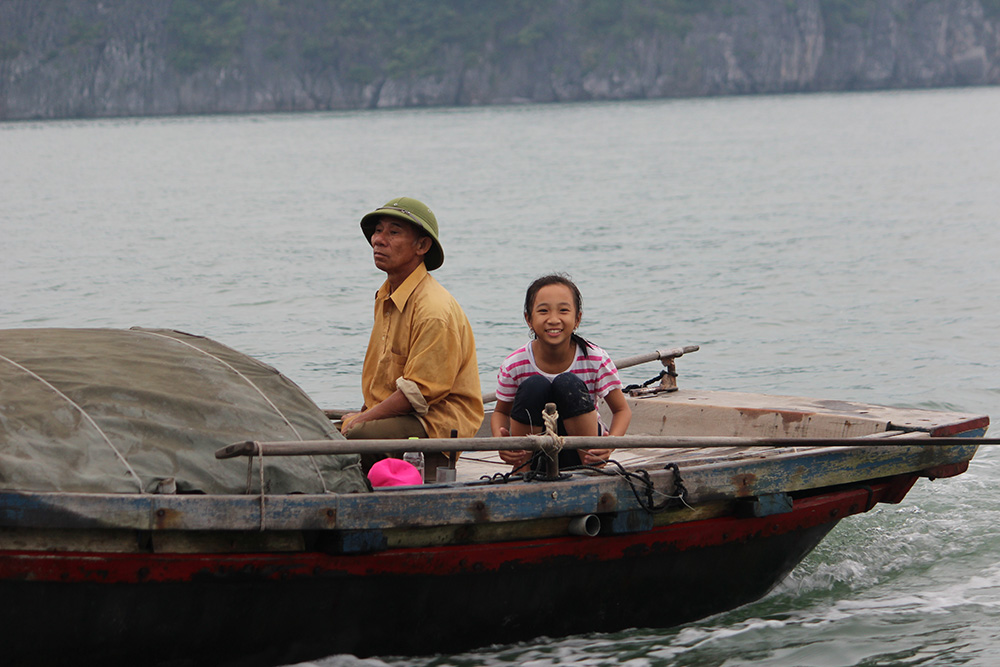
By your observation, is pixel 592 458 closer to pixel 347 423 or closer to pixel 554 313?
pixel 554 313

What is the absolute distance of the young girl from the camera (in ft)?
17.0

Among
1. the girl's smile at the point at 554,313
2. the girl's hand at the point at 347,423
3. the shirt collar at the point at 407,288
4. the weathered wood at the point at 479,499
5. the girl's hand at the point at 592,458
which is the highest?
the shirt collar at the point at 407,288

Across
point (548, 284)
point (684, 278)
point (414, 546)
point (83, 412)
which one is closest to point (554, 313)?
point (548, 284)

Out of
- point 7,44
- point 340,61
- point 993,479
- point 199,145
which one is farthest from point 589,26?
point 993,479

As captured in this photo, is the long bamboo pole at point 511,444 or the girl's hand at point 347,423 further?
the girl's hand at point 347,423

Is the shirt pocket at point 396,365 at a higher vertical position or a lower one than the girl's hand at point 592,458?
higher

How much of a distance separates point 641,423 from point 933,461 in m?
1.70

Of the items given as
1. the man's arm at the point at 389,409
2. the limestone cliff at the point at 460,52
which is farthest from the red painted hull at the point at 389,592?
the limestone cliff at the point at 460,52

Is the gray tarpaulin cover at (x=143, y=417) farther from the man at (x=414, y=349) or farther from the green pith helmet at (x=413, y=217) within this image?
the green pith helmet at (x=413, y=217)

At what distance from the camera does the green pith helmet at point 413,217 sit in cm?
524

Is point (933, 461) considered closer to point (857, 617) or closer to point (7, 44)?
point (857, 617)

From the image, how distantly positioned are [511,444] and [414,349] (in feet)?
2.83

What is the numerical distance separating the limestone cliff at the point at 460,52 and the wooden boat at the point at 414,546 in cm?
11514

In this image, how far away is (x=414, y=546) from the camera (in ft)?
15.0
